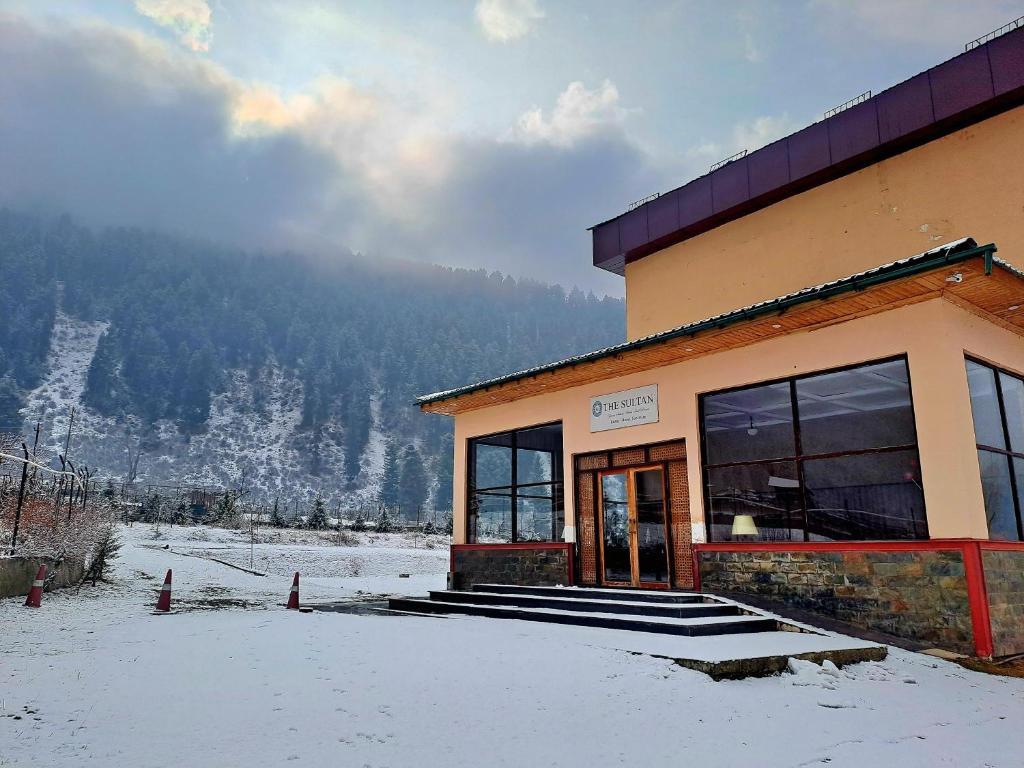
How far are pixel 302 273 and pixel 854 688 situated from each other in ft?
665

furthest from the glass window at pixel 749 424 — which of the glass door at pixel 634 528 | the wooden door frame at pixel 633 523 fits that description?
the glass door at pixel 634 528

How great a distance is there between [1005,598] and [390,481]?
107163 millimetres

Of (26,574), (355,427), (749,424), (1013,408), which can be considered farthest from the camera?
(355,427)

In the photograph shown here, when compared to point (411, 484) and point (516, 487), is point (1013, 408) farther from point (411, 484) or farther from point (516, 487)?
point (411, 484)

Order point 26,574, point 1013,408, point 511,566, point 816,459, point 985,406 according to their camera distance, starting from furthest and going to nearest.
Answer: point 511,566, point 26,574, point 816,459, point 1013,408, point 985,406

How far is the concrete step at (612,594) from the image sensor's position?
32.2 feet

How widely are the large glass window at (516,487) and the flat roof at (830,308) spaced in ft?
6.41

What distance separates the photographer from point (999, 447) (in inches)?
352

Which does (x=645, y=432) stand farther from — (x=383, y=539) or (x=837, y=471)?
(x=383, y=539)

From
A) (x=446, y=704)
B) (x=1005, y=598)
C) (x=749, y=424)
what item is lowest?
(x=446, y=704)

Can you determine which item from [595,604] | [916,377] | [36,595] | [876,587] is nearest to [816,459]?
[916,377]

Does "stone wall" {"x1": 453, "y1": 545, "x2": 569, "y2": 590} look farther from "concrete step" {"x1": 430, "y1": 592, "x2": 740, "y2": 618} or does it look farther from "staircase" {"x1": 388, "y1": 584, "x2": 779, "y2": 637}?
"concrete step" {"x1": 430, "y1": 592, "x2": 740, "y2": 618}

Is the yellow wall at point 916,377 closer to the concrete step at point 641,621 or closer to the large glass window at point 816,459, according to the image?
the large glass window at point 816,459

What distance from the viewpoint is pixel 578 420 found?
518 inches
